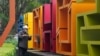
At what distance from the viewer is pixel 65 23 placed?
856 cm

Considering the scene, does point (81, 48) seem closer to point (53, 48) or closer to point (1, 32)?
point (1, 32)

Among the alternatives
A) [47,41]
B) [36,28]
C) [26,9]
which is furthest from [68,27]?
[26,9]

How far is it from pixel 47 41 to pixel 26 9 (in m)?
29.1

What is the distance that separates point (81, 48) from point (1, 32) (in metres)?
→ 1.67

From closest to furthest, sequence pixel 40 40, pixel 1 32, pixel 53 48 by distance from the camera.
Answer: pixel 1 32 → pixel 53 48 → pixel 40 40

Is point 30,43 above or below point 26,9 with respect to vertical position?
below

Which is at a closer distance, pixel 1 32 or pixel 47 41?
pixel 1 32

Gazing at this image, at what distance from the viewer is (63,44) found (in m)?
8.46

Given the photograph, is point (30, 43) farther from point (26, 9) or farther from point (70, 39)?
point (26, 9)

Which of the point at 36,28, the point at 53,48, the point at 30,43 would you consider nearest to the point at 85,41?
the point at 53,48

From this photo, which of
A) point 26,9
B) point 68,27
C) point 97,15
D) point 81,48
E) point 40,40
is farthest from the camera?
point 26,9

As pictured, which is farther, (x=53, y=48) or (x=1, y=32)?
(x=53, y=48)

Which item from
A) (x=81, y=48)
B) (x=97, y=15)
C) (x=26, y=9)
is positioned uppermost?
(x=26, y=9)

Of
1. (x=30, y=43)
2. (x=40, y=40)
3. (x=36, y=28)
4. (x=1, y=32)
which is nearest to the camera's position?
(x=1, y=32)
